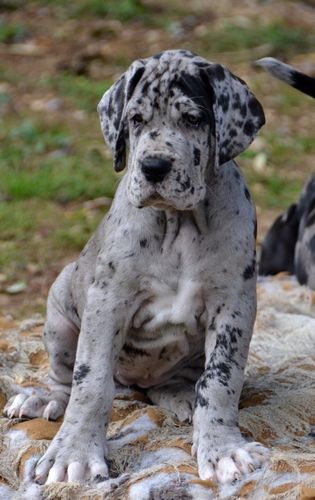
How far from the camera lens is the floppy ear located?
4332 millimetres

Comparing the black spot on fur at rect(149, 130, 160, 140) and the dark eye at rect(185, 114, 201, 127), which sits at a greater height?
the dark eye at rect(185, 114, 201, 127)

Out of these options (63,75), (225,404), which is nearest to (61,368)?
(225,404)

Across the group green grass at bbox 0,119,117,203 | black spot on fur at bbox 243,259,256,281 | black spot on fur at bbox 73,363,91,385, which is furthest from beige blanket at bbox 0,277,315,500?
green grass at bbox 0,119,117,203

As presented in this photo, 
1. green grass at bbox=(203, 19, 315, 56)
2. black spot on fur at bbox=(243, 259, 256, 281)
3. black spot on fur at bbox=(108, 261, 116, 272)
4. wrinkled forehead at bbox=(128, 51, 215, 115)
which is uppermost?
wrinkled forehead at bbox=(128, 51, 215, 115)

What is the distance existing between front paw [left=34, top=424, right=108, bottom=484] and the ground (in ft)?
9.69

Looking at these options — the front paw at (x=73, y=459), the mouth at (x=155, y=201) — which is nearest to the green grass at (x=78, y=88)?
the mouth at (x=155, y=201)

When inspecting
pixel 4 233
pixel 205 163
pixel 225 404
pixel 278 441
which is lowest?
pixel 4 233

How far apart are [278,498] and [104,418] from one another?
2.54 feet

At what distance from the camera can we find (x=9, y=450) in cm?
463

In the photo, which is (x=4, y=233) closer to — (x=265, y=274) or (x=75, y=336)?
(x=265, y=274)

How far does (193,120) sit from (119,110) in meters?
0.36

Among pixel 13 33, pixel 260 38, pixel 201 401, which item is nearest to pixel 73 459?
pixel 201 401

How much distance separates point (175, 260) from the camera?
449 centimetres

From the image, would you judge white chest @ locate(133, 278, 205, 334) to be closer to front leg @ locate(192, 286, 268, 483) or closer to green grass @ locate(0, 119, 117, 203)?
front leg @ locate(192, 286, 268, 483)
